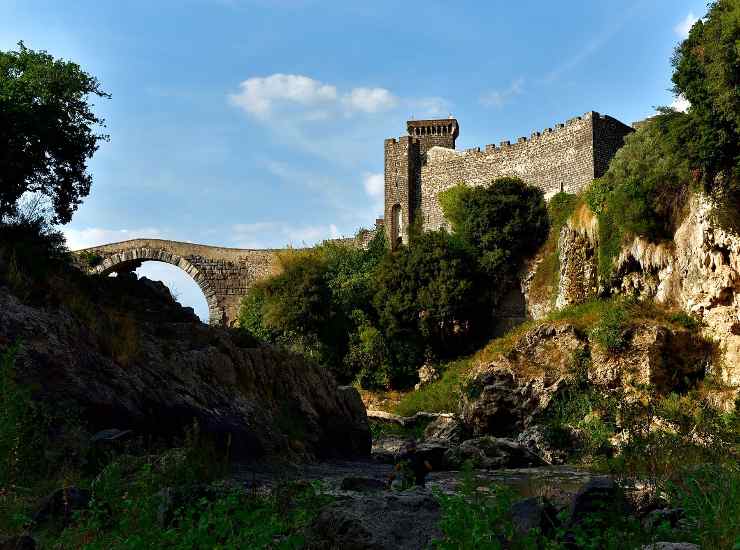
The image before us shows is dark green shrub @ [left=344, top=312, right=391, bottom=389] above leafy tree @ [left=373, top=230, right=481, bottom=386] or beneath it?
beneath

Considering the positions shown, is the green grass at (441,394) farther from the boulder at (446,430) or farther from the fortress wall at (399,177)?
the fortress wall at (399,177)

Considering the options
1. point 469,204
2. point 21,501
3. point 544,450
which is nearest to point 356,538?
point 21,501

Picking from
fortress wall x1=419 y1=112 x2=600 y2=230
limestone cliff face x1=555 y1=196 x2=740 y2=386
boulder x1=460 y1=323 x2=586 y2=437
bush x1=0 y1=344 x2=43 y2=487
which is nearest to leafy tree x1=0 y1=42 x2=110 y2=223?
bush x1=0 y1=344 x2=43 y2=487

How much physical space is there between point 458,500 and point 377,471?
1041 cm

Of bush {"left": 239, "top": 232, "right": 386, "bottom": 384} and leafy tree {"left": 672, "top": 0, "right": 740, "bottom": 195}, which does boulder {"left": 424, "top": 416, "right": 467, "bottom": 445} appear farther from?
leafy tree {"left": 672, "top": 0, "right": 740, "bottom": 195}

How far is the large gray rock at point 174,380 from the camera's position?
10.9 m

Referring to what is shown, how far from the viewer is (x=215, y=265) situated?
46.5 metres

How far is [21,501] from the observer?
7027 millimetres

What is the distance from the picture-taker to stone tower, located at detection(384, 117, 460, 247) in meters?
45.3

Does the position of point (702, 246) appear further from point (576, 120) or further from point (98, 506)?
point (98, 506)

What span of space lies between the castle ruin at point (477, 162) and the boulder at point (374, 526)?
110 ft

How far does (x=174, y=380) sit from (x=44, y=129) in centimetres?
840

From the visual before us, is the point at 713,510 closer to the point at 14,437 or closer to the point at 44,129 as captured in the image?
the point at 14,437

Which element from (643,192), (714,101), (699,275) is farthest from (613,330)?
(714,101)
